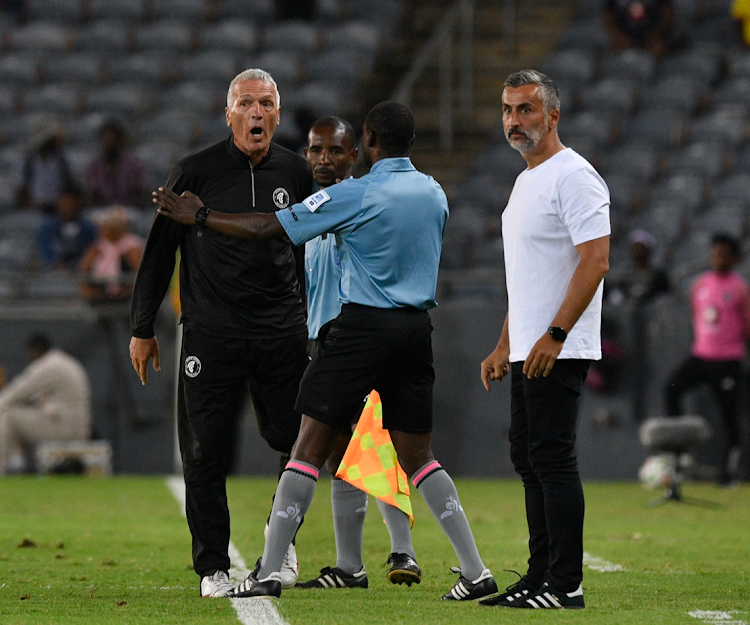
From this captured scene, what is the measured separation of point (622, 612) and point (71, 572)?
2.67 m

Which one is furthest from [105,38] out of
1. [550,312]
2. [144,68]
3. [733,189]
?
[550,312]

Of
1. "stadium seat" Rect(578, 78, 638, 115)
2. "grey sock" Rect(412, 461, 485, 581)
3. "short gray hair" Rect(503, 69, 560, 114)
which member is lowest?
"grey sock" Rect(412, 461, 485, 581)

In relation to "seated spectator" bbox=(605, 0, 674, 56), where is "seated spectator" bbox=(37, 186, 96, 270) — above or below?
below

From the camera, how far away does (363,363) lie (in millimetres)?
5449

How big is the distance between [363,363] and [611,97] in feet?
41.7

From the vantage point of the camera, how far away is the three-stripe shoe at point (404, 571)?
581 centimetres

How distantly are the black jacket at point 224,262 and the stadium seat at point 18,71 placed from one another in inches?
543

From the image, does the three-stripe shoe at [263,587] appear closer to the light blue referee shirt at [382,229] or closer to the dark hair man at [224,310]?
the dark hair man at [224,310]

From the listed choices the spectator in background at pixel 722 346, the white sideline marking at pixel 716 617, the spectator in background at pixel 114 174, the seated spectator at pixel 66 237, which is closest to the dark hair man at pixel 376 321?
the white sideline marking at pixel 716 617

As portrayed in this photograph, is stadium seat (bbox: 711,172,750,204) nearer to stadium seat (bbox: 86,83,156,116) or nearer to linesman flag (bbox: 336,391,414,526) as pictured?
stadium seat (bbox: 86,83,156,116)

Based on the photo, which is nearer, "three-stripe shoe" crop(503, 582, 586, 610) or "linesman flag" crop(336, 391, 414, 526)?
"three-stripe shoe" crop(503, 582, 586, 610)

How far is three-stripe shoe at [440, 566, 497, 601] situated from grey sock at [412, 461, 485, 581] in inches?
1.0

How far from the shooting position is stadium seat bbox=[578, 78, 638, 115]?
1738 cm

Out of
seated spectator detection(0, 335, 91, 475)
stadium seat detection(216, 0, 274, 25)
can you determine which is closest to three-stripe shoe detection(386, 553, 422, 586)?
seated spectator detection(0, 335, 91, 475)
